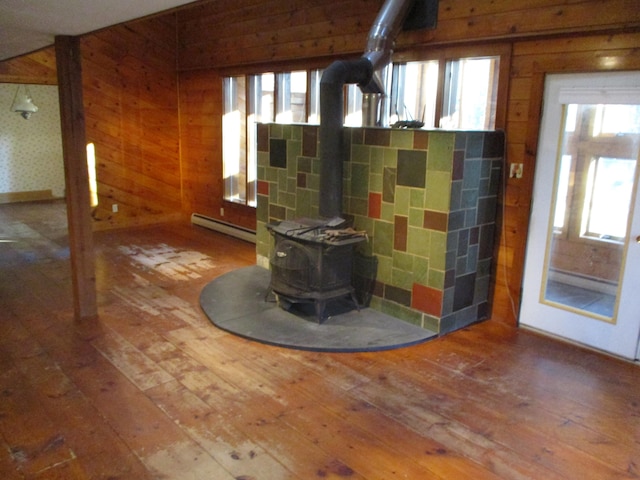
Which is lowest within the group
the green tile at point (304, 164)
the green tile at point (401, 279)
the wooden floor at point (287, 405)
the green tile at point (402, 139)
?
the wooden floor at point (287, 405)

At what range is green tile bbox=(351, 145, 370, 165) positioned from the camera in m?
4.14

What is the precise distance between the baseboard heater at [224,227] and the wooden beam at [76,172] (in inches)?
103

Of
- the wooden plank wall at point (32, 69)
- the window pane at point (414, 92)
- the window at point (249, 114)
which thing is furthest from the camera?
the wooden plank wall at point (32, 69)

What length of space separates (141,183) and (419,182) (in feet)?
15.6

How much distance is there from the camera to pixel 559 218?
3801 mm

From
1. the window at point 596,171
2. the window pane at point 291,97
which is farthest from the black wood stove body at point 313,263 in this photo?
the window pane at point 291,97

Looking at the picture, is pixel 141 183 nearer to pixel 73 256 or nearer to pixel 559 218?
pixel 73 256

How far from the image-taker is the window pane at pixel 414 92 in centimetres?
450

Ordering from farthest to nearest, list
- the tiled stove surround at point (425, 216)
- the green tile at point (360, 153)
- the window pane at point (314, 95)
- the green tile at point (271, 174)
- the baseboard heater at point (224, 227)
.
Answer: the baseboard heater at point (224, 227)
the window pane at point (314, 95)
the green tile at point (271, 174)
the green tile at point (360, 153)
the tiled stove surround at point (425, 216)

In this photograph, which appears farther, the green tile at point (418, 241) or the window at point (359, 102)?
the window at point (359, 102)

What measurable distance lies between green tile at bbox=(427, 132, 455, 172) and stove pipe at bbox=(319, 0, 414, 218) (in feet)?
2.41

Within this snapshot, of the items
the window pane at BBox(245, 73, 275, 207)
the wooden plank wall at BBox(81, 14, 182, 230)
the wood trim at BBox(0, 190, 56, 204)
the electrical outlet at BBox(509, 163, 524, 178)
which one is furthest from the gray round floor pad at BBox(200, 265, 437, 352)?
the wood trim at BBox(0, 190, 56, 204)

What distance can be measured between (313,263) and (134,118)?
4439 mm

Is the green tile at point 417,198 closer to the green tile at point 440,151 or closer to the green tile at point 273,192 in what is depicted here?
the green tile at point 440,151
